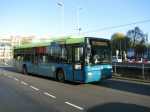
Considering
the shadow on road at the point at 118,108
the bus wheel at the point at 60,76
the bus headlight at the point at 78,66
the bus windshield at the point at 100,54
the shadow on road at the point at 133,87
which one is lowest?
the shadow on road at the point at 118,108

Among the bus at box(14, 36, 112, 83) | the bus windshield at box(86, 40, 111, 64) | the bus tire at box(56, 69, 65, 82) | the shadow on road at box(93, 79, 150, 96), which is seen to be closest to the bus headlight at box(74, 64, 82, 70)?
the bus at box(14, 36, 112, 83)

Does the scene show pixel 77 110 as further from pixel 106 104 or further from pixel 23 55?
pixel 23 55

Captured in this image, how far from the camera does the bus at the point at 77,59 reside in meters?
16.6

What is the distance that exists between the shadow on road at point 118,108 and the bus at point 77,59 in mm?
6258

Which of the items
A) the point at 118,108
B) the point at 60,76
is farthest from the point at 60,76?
the point at 118,108

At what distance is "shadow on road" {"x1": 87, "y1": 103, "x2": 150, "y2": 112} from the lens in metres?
9.30

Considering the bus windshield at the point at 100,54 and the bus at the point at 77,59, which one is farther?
the bus windshield at the point at 100,54

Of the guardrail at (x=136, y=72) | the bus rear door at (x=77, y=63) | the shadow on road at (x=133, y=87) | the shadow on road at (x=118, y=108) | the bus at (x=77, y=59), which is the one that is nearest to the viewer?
the shadow on road at (x=118, y=108)

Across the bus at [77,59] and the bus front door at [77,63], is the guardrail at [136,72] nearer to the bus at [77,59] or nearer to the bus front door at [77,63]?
the bus at [77,59]

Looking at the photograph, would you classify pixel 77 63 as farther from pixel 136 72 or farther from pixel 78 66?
→ pixel 136 72

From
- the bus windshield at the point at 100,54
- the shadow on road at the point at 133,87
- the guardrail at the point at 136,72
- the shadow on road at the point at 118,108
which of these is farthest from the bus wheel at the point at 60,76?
the shadow on road at the point at 118,108

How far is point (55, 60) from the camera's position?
2009 centimetres

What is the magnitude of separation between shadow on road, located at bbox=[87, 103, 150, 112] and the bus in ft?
20.5

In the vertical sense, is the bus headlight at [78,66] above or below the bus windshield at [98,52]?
below
